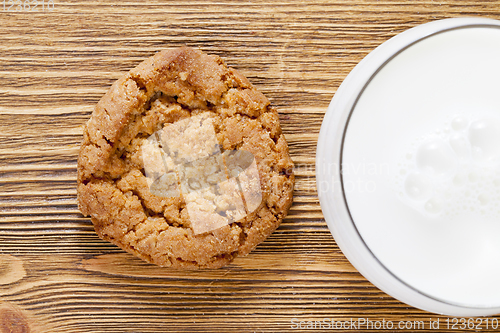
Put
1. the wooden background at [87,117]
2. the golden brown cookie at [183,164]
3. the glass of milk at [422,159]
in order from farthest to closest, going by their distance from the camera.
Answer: the wooden background at [87,117] < the golden brown cookie at [183,164] < the glass of milk at [422,159]

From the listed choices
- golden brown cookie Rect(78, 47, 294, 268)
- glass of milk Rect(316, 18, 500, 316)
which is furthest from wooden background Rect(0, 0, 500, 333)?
glass of milk Rect(316, 18, 500, 316)

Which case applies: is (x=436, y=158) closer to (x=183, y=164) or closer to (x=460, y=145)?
(x=460, y=145)

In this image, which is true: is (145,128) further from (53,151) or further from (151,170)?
(53,151)

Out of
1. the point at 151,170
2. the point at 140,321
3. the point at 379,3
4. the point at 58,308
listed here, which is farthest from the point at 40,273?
the point at 379,3

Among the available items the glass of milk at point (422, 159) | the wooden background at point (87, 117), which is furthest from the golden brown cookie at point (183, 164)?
the glass of milk at point (422, 159)

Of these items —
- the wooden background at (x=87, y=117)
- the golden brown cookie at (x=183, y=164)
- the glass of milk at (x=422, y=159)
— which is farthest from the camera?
the wooden background at (x=87, y=117)

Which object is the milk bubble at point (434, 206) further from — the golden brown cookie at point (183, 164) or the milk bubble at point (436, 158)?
the golden brown cookie at point (183, 164)

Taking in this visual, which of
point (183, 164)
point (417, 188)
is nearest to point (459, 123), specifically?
point (417, 188)

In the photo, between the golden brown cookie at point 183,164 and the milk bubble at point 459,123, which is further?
the golden brown cookie at point 183,164

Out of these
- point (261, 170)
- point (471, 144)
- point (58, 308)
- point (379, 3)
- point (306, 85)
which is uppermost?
point (379, 3)
